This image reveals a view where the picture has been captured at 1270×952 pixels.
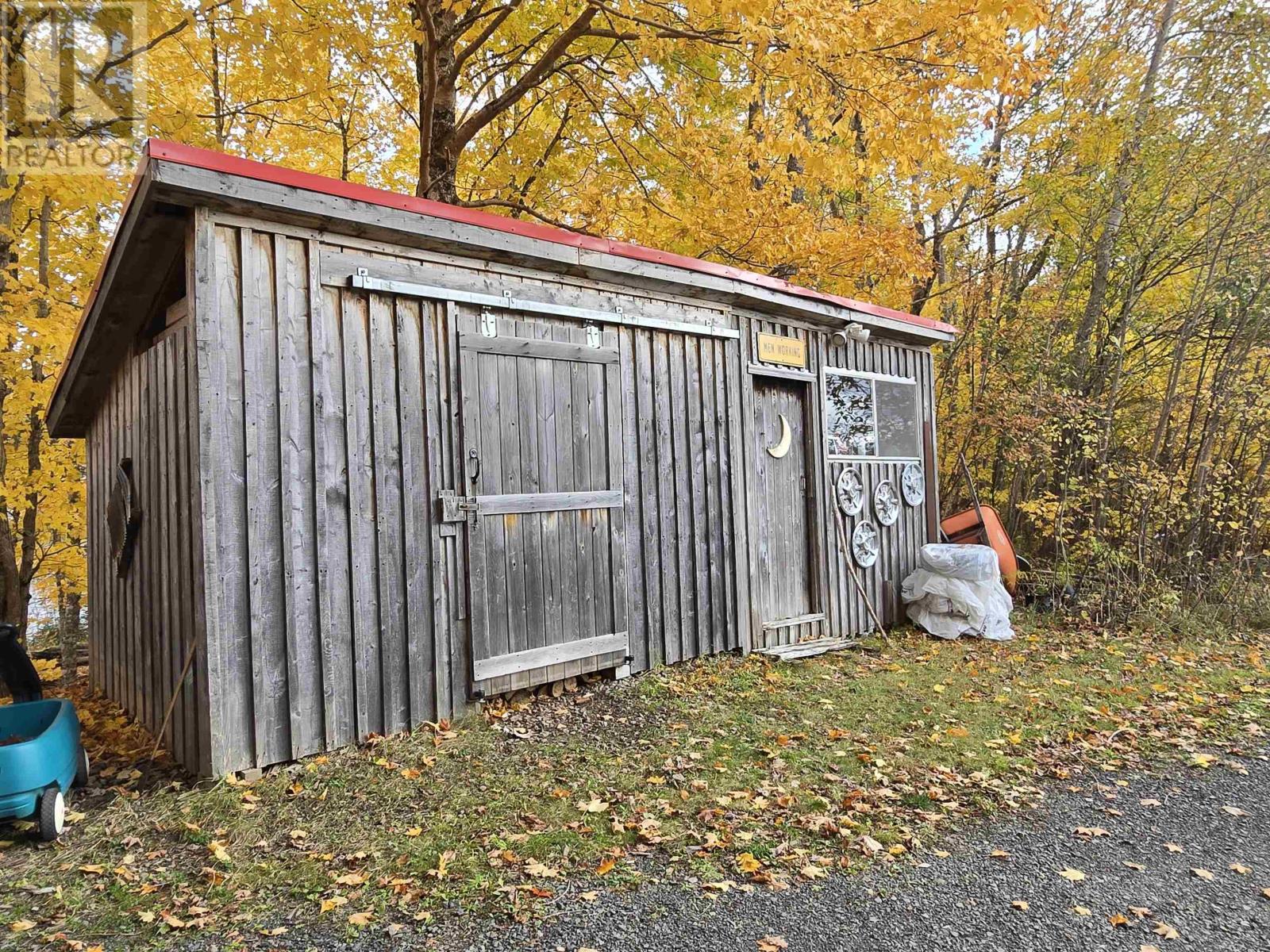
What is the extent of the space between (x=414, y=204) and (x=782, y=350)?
3.61m

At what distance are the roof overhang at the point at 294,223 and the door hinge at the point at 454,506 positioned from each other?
1.47 meters

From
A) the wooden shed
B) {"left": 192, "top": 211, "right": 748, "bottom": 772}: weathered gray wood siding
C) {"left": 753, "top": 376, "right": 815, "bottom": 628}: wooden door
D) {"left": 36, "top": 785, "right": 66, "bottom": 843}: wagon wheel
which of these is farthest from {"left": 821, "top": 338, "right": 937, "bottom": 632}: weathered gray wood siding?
{"left": 36, "top": 785, "right": 66, "bottom": 843}: wagon wheel

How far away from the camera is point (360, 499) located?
3.98 metres

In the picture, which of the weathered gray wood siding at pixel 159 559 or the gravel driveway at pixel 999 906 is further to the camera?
the weathered gray wood siding at pixel 159 559

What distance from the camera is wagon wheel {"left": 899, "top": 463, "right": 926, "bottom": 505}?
7793mm

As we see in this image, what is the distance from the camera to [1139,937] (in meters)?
2.36

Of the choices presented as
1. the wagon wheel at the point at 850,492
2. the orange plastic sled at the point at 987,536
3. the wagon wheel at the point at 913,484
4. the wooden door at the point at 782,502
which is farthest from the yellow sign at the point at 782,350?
the orange plastic sled at the point at 987,536

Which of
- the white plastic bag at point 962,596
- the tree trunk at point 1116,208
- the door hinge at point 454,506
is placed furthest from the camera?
the tree trunk at point 1116,208

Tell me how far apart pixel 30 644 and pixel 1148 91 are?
53.7 feet

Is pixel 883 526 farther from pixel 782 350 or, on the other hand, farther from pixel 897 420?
pixel 782 350

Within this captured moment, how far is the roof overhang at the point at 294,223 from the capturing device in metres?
3.40

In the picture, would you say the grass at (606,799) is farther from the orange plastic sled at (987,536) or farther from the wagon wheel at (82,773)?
the orange plastic sled at (987,536)

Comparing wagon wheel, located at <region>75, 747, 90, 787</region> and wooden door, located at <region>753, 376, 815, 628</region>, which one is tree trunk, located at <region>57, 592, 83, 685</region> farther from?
wooden door, located at <region>753, 376, 815, 628</region>

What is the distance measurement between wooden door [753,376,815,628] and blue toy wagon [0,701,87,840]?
4.68 meters
